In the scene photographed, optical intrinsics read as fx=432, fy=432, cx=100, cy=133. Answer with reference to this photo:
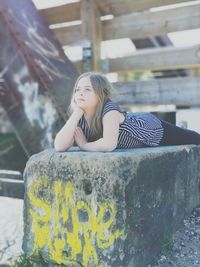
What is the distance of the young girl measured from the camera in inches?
117

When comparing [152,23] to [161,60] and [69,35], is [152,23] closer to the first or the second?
[161,60]

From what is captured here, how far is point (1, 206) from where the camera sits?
4527 mm

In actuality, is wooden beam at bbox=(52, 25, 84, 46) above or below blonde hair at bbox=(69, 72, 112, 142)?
above

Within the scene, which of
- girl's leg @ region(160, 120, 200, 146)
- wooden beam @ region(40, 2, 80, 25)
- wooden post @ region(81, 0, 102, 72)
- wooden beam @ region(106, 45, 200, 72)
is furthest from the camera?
wooden beam @ region(40, 2, 80, 25)

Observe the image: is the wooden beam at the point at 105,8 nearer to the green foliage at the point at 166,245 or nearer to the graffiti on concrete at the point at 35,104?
the graffiti on concrete at the point at 35,104

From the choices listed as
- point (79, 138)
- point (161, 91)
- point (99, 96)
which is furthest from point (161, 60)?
point (79, 138)

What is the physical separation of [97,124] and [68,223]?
0.77 m

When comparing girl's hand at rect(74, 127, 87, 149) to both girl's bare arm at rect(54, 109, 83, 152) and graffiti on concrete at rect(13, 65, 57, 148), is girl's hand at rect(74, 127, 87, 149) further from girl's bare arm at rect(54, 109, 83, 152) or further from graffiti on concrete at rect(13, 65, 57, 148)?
graffiti on concrete at rect(13, 65, 57, 148)

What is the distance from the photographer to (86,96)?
314cm

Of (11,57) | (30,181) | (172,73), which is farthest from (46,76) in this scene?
(172,73)

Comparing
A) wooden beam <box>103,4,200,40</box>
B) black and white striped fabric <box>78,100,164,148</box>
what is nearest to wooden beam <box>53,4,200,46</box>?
wooden beam <box>103,4,200,40</box>

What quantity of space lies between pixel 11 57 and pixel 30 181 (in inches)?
88.7

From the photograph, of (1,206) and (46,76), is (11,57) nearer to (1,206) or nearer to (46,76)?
(46,76)

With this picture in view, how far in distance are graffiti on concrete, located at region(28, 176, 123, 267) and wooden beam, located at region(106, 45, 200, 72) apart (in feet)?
9.86
